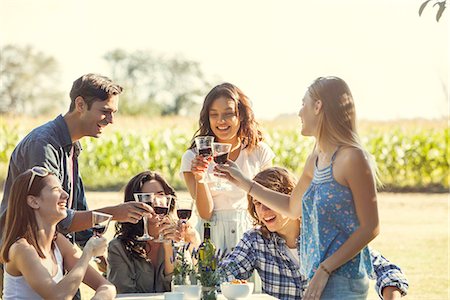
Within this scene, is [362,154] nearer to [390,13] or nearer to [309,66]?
[390,13]

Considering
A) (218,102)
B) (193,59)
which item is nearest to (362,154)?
(218,102)

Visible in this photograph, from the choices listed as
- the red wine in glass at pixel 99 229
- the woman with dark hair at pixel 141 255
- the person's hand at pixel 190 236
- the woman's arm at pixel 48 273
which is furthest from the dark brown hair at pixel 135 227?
the woman's arm at pixel 48 273

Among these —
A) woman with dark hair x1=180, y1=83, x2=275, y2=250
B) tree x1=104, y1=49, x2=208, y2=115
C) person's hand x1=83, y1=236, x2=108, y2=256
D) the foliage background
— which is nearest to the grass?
the foliage background

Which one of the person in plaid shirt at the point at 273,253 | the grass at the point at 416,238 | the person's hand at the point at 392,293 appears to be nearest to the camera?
the person's hand at the point at 392,293

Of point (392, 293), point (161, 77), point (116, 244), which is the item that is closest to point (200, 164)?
point (116, 244)

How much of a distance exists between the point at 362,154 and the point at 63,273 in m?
1.55

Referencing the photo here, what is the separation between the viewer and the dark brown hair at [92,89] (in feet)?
15.5

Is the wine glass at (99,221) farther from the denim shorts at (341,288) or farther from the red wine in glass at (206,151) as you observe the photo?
the denim shorts at (341,288)

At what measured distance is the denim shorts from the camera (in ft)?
11.2

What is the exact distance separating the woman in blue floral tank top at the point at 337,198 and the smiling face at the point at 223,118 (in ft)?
5.38

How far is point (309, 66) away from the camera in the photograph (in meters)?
37.7

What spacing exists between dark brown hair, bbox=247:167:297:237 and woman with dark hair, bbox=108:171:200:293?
363 millimetres

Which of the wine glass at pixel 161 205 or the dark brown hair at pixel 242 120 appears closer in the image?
the wine glass at pixel 161 205

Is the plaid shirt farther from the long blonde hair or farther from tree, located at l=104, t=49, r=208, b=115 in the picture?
tree, located at l=104, t=49, r=208, b=115
